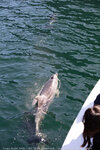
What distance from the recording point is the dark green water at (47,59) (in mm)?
8211

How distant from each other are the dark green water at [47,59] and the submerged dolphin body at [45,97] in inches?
9.2

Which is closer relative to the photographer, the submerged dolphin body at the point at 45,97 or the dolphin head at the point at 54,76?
the submerged dolphin body at the point at 45,97

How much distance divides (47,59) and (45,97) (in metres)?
3.42

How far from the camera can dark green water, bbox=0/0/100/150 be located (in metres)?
8.21

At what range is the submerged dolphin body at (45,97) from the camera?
27.0 ft

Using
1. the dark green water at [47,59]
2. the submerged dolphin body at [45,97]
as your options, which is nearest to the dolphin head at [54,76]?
the submerged dolphin body at [45,97]

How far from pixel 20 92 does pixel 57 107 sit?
5.63 ft

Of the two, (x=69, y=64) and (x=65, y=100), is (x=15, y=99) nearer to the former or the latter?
(x=65, y=100)

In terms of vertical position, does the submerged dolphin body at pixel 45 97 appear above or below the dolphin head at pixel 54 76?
below

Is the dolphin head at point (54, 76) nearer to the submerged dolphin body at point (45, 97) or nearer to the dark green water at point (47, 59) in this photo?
the submerged dolphin body at point (45, 97)

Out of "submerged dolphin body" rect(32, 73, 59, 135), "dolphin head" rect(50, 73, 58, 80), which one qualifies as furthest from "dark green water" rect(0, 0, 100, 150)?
"dolphin head" rect(50, 73, 58, 80)

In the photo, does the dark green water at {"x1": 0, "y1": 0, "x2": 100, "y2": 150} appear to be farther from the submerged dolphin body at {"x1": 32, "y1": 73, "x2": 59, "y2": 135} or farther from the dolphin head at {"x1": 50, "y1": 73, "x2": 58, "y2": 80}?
the dolphin head at {"x1": 50, "y1": 73, "x2": 58, "y2": 80}

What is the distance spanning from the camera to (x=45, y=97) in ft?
29.3

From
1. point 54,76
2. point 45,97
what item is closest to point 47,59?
point 54,76
